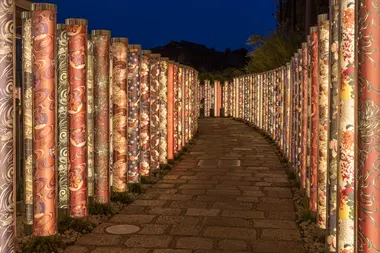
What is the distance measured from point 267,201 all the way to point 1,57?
4248 mm

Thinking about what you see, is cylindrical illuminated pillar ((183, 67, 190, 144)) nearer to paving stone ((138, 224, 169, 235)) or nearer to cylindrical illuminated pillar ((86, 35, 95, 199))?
cylindrical illuminated pillar ((86, 35, 95, 199))

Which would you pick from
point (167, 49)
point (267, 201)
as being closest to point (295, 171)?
point (267, 201)

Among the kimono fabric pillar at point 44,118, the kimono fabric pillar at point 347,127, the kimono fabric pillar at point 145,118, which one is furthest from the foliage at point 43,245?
the kimono fabric pillar at point 145,118

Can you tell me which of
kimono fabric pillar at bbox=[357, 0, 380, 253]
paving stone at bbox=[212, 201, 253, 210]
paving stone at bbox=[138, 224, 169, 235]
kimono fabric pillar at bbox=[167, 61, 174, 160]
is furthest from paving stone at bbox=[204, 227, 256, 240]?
kimono fabric pillar at bbox=[167, 61, 174, 160]

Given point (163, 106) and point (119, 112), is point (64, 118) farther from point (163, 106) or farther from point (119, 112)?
point (163, 106)

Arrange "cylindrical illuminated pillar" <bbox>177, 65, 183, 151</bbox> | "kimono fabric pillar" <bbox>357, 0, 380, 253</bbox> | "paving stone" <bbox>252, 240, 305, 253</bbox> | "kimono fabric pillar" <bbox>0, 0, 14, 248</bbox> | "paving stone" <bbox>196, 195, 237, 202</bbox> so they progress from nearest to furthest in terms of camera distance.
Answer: "kimono fabric pillar" <bbox>357, 0, 380, 253</bbox> → "kimono fabric pillar" <bbox>0, 0, 14, 248</bbox> → "paving stone" <bbox>252, 240, 305, 253</bbox> → "paving stone" <bbox>196, 195, 237, 202</bbox> → "cylindrical illuminated pillar" <bbox>177, 65, 183, 151</bbox>

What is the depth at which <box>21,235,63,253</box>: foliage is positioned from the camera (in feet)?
13.8

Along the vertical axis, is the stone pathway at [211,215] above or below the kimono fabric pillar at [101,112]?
below

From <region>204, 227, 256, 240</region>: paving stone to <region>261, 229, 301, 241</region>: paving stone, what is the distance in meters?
0.11

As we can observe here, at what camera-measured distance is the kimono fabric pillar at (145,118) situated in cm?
Result: 755

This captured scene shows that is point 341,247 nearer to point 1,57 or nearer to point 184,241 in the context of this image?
point 184,241

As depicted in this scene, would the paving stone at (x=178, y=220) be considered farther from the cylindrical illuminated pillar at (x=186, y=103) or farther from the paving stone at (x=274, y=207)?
the cylindrical illuminated pillar at (x=186, y=103)

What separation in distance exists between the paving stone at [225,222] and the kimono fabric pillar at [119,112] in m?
1.42

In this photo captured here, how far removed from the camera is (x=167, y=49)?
53125mm
